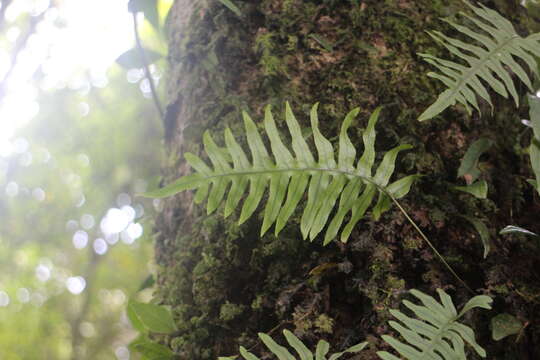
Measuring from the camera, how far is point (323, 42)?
1.33m

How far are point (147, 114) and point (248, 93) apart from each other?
7.76 m

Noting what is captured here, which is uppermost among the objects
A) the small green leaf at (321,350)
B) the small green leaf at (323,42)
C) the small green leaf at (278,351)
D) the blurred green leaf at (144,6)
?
the blurred green leaf at (144,6)

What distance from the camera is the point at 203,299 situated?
3.85 ft

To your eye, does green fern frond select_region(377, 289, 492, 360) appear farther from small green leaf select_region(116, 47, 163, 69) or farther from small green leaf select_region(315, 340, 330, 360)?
small green leaf select_region(116, 47, 163, 69)

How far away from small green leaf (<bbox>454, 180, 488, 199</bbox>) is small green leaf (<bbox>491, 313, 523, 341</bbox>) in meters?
0.25

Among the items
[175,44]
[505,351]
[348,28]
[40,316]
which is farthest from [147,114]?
[505,351]

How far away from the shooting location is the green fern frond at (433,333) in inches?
30.9

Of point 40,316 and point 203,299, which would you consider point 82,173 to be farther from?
point 203,299

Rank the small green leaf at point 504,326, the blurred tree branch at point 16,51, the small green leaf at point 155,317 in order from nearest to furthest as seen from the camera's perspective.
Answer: the small green leaf at point 504,326, the small green leaf at point 155,317, the blurred tree branch at point 16,51

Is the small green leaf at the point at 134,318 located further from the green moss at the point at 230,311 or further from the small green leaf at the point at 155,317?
the green moss at the point at 230,311

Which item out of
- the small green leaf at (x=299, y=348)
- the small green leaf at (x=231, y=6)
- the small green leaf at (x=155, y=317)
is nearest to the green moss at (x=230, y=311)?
the small green leaf at (x=155, y=317)

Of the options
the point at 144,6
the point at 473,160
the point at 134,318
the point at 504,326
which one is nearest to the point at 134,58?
the point at 144,6

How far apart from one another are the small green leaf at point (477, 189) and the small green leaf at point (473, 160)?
0.05 meters

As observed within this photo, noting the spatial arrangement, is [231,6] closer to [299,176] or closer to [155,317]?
[299,176]
